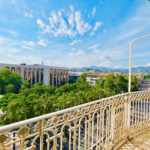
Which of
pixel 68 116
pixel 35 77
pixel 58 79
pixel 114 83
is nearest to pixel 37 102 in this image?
pixel 68 116

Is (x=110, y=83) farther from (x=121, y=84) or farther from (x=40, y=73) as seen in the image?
(x=40, y=73)

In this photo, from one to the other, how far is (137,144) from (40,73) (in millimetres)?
28335

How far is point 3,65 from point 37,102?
69.5 ft

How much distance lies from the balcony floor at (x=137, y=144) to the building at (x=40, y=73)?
2746cm

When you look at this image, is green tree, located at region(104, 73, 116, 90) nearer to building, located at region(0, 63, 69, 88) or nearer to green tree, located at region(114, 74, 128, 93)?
green tree, located at region(114, 74, 128, 93)

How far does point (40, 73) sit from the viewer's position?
2828 centimetres

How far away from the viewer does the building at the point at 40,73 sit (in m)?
25.9

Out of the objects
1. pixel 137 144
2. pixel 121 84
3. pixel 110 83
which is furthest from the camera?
pixel 110 83

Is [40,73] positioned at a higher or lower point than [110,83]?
higher

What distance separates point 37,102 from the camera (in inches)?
324

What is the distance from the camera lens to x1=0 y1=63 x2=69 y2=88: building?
25906 millimetres

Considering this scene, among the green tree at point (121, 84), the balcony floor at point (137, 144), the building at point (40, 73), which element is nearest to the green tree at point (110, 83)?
the green tree at point (121, 84)

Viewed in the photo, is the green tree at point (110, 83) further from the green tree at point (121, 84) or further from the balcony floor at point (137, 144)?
the balcony floor at point (137, 144)

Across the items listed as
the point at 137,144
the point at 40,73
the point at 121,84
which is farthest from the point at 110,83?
the point at 137,144
